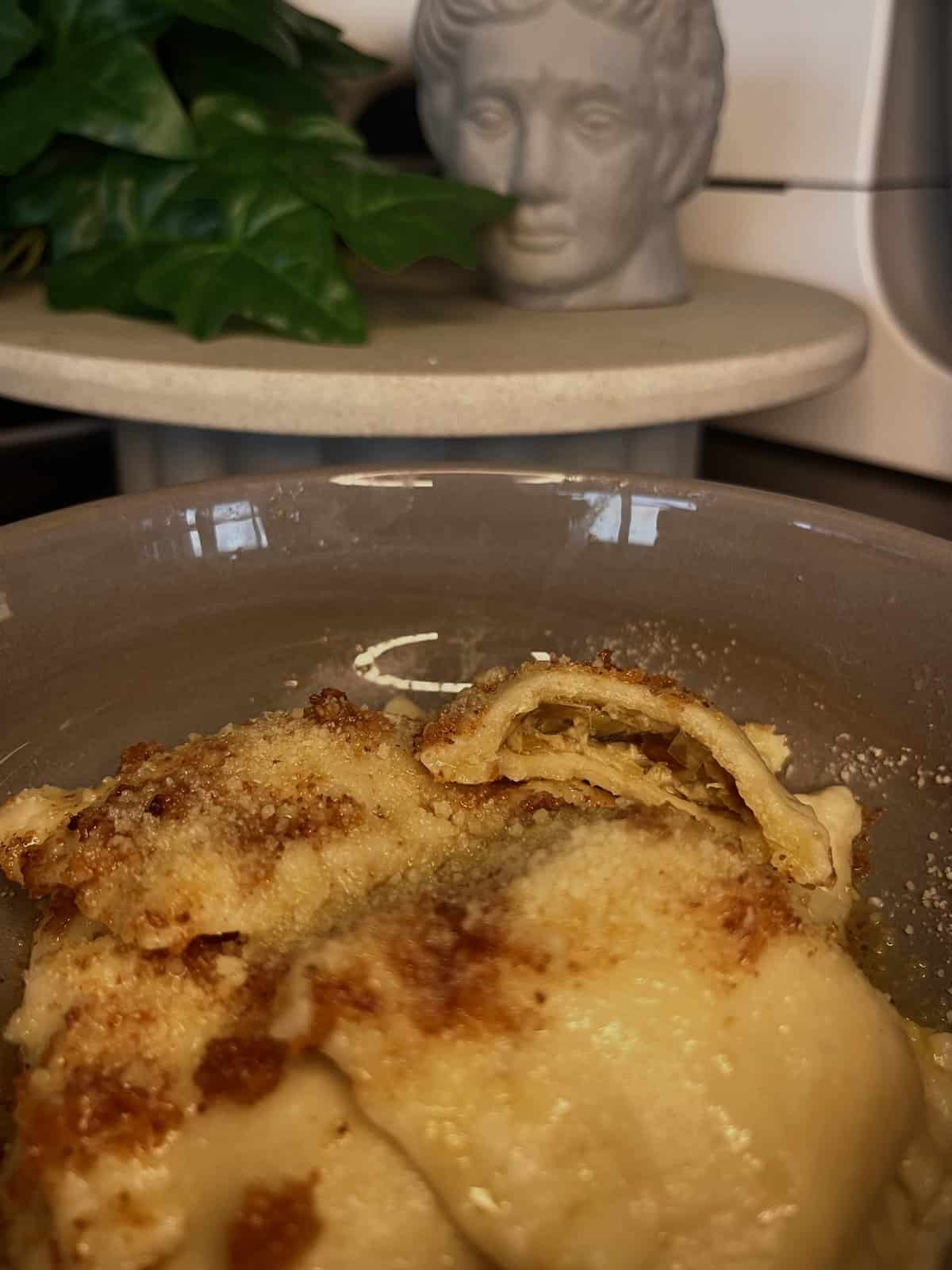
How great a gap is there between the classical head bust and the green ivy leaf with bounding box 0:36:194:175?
221 millimetres

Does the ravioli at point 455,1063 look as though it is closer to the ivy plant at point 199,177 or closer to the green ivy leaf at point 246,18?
the ivy plant at point 199,177

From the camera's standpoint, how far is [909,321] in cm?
98

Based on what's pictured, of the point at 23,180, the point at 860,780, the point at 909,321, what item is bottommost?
the point at 860,780

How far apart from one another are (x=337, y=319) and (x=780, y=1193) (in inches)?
25.0

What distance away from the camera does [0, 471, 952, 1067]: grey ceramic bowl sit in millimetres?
540

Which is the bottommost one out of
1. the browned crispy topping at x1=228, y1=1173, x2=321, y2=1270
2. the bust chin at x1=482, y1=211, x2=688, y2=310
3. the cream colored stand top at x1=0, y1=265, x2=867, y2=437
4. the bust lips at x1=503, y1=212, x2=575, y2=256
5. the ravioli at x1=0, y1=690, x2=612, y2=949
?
the browned crispy topping at x1=228, y1=1173, x2=321, y2=1270

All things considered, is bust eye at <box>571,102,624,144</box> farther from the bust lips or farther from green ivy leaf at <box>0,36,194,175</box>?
green ivy leaf at <box>0,36,194,175</box>

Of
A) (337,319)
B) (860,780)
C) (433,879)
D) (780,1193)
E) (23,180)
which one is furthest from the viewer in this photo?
(23,180)

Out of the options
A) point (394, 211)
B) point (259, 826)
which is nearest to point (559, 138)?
point (394, 211)

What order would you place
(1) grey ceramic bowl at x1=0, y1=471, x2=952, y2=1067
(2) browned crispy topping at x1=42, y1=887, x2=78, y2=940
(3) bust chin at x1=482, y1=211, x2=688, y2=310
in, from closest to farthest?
(2) browned crispy topping at x1=42, y1=887, x2=78, y2=940 → (1) grey ceramic bowl at x1=0, y1=471, x2=952, y2=1067 → (3) bust chin at x1=482, y1=211, x2=688, y2=310

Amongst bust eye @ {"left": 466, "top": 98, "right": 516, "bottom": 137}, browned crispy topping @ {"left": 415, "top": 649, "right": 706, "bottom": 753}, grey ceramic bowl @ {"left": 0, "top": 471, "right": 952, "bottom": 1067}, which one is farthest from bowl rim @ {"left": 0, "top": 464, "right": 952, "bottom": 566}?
bust eye @ {"left": 466, "top": 98, "right": 516, "bottom": 137}

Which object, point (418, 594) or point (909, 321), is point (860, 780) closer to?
point (418, 594)

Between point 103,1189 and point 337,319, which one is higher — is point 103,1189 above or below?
below

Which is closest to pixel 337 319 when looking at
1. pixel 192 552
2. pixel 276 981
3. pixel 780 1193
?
pixel 192 552
